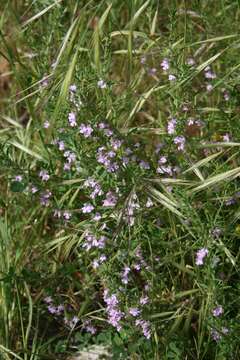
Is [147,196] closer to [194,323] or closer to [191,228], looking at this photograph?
[191,228]

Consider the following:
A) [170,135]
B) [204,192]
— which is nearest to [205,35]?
[170,135]

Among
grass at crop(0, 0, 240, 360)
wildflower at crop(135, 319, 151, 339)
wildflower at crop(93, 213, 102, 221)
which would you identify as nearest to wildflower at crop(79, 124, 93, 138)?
grass at crop(0, 0, 240, 360)

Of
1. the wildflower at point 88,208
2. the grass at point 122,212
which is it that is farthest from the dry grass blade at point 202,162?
the wildflower at point 88,208

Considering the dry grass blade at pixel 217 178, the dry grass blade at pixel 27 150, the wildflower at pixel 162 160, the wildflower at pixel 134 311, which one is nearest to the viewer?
the dry grass blade at pixel 217 178

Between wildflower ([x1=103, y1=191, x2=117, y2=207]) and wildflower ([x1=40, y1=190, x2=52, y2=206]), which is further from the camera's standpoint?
wildflower ([x1=40, y1=190, x2=52, y2=206])

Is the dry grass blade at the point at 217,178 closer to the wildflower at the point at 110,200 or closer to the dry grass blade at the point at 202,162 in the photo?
the dry grass blade at the point at 202,162

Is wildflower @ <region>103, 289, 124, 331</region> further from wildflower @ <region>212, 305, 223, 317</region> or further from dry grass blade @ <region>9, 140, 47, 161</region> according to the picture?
dry grass blade @ <region>9, 140, 47, 161</region>

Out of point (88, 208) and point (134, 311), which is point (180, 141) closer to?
point (88, 208)

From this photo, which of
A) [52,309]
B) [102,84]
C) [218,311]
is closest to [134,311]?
[218,311]
